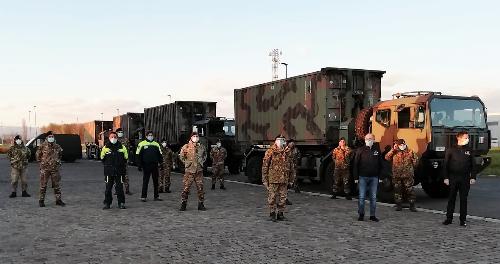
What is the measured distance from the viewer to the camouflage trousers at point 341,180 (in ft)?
43.7

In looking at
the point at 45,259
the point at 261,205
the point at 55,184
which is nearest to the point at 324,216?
the point at 261,205

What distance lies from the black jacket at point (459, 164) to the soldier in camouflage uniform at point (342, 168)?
4.05 meters

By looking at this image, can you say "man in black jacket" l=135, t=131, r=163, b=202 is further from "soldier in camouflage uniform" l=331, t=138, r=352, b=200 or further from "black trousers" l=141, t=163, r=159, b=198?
"soldier in camouflage uniform" l=331, t=138, r=352, b=200

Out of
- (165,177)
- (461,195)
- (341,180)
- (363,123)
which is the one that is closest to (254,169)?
(165,177)

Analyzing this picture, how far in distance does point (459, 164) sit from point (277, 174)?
11.0 feet

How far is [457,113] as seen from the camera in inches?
496

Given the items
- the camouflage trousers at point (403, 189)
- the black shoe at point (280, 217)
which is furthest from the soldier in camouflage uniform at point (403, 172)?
the black shoe at point (280, 217)

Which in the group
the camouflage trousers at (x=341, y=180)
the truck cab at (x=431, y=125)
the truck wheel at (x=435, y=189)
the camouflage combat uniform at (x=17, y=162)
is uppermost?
the truck cab at (x=431, y=125)

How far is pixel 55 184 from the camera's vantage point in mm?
11992

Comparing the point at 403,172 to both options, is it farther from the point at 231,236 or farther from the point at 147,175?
the point at 147,175

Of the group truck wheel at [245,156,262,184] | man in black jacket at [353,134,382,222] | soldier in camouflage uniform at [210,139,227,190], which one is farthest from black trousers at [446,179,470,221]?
truck wheel at [245,156,262,184]

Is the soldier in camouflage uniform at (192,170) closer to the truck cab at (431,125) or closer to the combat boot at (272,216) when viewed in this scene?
the combat boot at (272,216)

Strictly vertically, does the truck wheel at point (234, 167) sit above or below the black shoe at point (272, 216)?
above

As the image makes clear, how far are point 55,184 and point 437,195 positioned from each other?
33.1 ft
